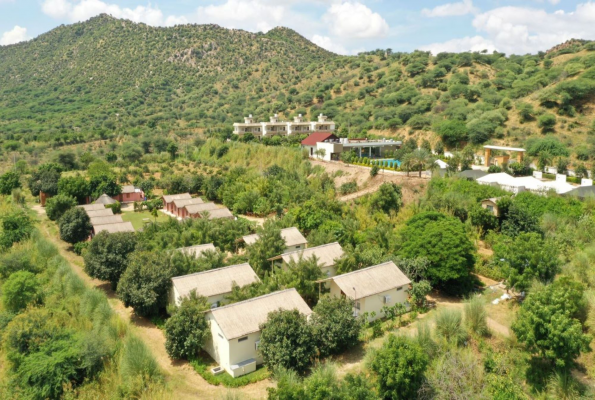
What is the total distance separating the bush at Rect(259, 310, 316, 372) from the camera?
46.2 ft

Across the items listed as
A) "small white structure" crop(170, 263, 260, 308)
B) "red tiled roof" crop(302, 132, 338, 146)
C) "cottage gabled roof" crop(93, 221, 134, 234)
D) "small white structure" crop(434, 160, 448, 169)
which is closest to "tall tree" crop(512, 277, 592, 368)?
"small white structure" crop(170, 263, 260, 308)

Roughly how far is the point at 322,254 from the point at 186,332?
27.9ft

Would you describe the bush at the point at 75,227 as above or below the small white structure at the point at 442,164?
below

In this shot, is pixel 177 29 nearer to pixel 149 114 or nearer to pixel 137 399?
pixel 149 114

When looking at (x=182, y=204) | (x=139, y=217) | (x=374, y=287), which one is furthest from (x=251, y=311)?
(x=139, y=217)

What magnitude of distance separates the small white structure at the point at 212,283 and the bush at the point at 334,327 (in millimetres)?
4512

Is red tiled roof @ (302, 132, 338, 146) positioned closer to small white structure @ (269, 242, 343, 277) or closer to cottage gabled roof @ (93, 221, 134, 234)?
cottage gabled roof @ (93, 221, 134, 234)

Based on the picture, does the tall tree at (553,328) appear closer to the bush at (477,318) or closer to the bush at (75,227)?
the bush at (477,318)

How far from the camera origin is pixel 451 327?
50.0 feet

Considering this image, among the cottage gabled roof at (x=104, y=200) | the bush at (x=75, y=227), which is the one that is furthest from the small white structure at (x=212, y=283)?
the cottage gabled roof at (x=104, y=200)

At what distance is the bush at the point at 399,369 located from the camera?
12.2m

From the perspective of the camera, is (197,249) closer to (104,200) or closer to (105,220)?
(105,220)

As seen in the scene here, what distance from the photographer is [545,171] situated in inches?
1369

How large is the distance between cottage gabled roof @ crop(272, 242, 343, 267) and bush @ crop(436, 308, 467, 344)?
6.63m
